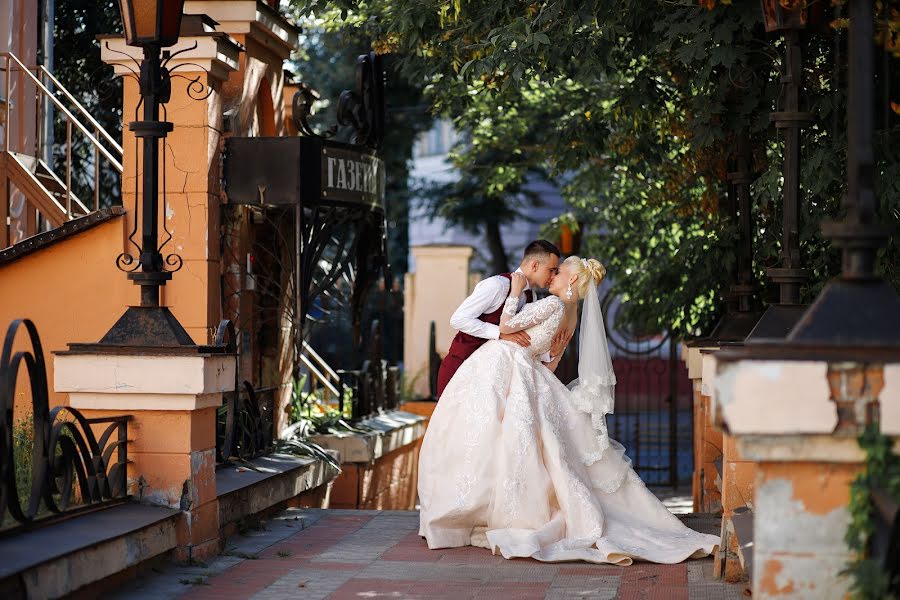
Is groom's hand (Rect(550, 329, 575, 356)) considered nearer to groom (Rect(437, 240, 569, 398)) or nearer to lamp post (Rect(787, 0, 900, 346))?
groom (Rect(437, 240, 569, 398))

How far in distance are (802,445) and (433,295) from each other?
14.2 meters

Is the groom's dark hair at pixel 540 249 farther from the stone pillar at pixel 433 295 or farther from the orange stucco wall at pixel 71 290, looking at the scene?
the stone pillar at pixel 433 295

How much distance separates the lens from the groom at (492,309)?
8.85m

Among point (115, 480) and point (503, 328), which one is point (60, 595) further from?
point (503, 328)

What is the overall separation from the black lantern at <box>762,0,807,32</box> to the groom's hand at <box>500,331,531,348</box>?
2.53 metres

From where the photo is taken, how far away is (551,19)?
9375 millimetres

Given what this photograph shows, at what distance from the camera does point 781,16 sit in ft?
24.1

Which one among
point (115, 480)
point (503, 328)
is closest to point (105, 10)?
point (503, 328)

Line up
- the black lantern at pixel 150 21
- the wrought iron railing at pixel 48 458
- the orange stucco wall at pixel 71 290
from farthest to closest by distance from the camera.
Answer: the orange stucco wall at pixel 71 290
the black lantern at pixel 150 21
the wrought iron railing at pixel 48 458

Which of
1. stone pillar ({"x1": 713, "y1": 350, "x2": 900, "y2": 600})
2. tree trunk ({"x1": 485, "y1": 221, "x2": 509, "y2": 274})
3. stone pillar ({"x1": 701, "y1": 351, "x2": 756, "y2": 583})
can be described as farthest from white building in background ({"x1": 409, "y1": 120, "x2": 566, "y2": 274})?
stone pillar ({"x1": 713, "y1": 350, "x2": 900, "y2": 600})

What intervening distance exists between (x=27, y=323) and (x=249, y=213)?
5063mm

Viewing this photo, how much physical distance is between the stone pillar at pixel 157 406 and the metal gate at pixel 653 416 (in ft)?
→ 18.4

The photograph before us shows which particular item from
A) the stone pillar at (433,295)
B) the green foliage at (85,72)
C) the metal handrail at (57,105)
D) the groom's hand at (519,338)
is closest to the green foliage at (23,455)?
the metal handrail at (57,105)

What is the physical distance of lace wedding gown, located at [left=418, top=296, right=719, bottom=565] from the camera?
7996 mm
